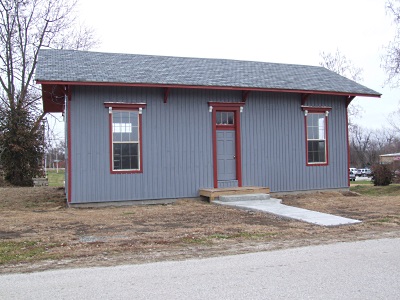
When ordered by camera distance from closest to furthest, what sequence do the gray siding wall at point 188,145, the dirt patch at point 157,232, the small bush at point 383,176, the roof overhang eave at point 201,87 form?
1. the dirt patch at point 157,232
2. the roof overhang eave at point 201,87
3. the gray siding wall at point 188,145
4. the small bush at point 383,176

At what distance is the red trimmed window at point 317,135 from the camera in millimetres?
15812

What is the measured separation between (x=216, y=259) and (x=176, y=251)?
32.4 inches

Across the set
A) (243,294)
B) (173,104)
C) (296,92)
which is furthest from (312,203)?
(243,294)

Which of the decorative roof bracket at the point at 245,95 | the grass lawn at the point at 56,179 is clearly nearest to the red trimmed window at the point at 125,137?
the decorative roof bracket at the point at 245,95

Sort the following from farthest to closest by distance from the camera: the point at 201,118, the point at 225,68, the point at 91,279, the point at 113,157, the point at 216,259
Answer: the point at 225,68
the point at 201,118
the point at 113,157
the point at 216,259
the point at 91,279

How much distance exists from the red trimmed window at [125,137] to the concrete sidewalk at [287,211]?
2858mm

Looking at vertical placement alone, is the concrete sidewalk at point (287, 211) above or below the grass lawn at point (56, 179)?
below

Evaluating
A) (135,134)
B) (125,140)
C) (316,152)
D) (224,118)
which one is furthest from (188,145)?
(316,152)

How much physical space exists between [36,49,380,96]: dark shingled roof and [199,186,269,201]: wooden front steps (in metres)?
3.23

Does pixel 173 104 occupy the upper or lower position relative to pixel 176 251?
upper

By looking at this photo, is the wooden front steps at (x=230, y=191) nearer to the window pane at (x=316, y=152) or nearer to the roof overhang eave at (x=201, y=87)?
the window pane at (x=316, y=152)

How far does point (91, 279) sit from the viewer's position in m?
5.46

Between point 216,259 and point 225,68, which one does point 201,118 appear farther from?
point 216,259

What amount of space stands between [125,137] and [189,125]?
209 cm
